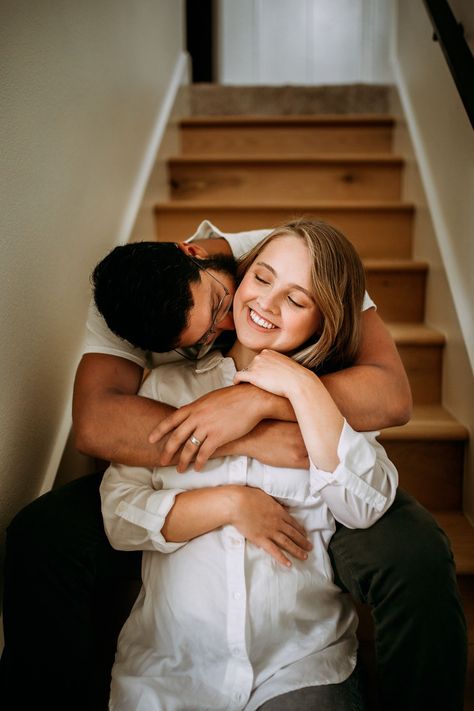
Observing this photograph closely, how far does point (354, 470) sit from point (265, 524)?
7.0 inches

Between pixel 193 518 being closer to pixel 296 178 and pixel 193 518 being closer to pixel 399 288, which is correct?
pixel 399 288

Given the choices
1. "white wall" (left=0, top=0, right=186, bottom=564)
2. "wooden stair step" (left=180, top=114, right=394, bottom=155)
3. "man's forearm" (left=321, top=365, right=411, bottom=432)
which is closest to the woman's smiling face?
"man's forearm" (left=321, top=365, right=411, bottom=432)

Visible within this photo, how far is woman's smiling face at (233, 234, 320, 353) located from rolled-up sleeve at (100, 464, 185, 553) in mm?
334

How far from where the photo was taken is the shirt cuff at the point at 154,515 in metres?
1.04

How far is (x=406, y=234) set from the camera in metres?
2.29

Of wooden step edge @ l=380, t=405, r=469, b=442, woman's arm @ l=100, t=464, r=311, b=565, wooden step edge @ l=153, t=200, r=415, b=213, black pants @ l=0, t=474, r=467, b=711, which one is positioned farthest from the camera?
wooden step edge @ l=153, t=200, r=415, b=213

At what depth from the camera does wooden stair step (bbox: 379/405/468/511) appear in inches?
62.6

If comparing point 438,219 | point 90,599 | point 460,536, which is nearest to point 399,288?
point 438,219

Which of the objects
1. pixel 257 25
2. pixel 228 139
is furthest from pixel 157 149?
pixel 257 25

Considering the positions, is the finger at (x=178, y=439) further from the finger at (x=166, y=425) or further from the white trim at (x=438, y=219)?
the white trim at (x=438, y=219)

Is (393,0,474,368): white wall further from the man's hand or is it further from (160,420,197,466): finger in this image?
(160,420,197,466): finger

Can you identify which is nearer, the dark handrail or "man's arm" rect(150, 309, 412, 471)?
"man's arm" rect(150, 309, 412, 471)

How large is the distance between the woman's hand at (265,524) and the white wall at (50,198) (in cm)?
47

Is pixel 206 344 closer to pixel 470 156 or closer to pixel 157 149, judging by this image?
pixel 470 156
